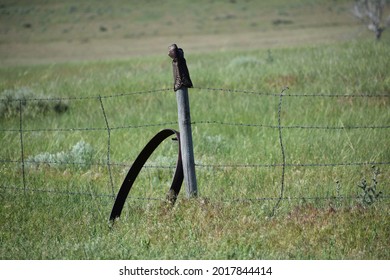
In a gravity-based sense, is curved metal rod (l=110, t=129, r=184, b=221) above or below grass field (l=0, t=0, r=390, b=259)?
above

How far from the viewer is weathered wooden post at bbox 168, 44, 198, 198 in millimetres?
7086

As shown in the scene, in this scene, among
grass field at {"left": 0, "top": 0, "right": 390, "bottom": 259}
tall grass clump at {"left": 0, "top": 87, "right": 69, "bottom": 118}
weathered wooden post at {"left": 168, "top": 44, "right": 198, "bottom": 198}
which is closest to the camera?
grass field at {"left": 0, "top": 0, "right": 390, "bottom": 259}

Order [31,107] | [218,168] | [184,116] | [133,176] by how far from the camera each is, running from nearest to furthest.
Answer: [184,116], [133,176], [218,168], [31,107]

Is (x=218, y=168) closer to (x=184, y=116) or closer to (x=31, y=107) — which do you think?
(x=184, y=116)

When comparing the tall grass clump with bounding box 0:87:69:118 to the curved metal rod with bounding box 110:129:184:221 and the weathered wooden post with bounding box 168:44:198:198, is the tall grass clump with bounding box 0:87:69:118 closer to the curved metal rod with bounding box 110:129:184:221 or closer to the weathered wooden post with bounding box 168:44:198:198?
the curved metal rod with bounding box 110:129:184:221

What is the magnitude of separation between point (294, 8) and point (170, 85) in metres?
84.4

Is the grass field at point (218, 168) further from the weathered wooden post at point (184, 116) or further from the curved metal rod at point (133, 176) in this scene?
the weathered wooden post at point (184, 116)

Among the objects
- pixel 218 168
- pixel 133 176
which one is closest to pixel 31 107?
pixel 218 168

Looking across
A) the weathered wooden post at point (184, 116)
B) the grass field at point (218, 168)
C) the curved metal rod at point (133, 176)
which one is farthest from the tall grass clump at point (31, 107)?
the weathered wooden post at point (184, 116)

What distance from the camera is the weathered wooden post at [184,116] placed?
709cm

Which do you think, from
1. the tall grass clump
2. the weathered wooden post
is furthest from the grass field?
the weathered wooden post

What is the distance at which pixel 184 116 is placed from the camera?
7.07 m

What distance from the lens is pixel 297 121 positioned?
12.3 metres

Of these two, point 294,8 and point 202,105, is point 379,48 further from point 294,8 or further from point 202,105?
point 294,8
